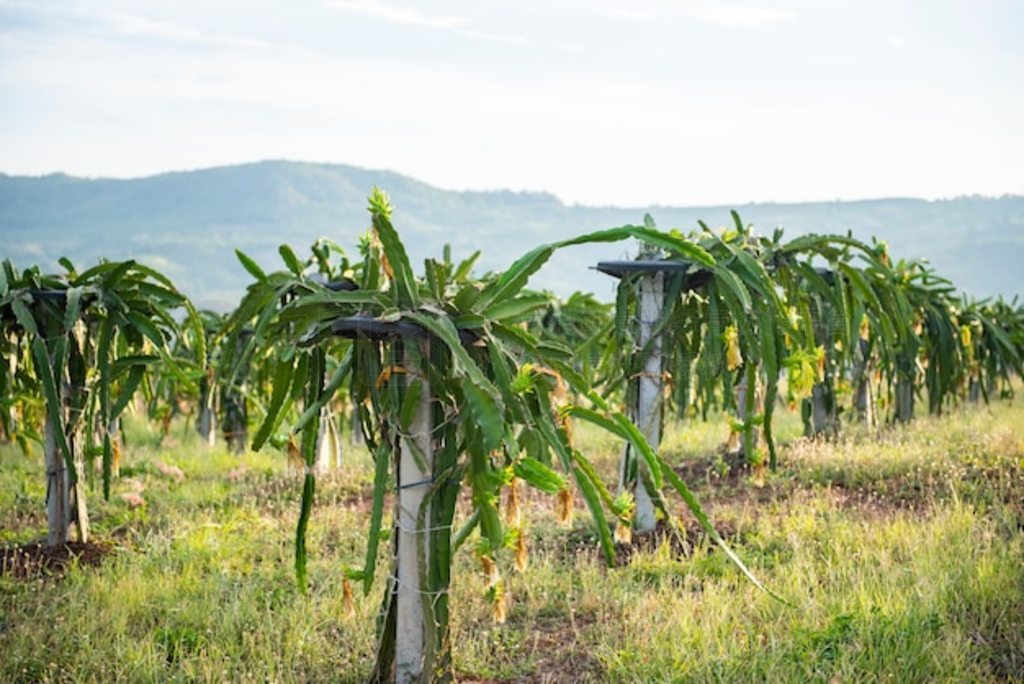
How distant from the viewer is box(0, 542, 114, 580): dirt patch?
5586 mm

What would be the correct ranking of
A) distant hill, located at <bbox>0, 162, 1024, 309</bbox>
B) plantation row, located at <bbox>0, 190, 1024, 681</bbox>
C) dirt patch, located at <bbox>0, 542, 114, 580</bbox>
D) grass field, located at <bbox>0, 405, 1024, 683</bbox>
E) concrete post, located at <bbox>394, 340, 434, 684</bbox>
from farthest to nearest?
distant hill, located at <bbox>0, 162, 1024, 309</bbox>
dirt patch, located at <bbox>0, 542, 114, 580</bbox>
grass field, located at <bbox>0, 405, 1024, 683</bbox>
concrete post, located at <bbox>394, 340, 434, 684</bbox>
plantation row, located at <bbox>0, 190, 1024, 681</bbox>

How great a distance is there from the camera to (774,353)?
15.7 feet

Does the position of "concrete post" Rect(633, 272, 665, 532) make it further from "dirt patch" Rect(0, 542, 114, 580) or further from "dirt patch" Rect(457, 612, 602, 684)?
"dirt patch" Rect(0, 542, 114, 580)

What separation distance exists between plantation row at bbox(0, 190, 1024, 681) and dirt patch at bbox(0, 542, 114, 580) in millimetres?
101

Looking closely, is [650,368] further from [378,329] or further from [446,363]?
[378,329]

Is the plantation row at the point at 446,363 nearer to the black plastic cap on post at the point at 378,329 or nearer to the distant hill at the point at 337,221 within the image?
the black plastic cap on post at the point at 378,329

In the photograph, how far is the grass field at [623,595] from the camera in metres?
4.02

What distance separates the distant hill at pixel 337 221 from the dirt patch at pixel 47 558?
126288 mm

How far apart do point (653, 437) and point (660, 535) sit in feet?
2.08

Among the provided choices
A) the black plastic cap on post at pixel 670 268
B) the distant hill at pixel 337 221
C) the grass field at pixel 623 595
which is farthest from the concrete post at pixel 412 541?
the distant hill at pixel 337 221

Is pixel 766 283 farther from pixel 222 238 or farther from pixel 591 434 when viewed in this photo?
pixel 222 238

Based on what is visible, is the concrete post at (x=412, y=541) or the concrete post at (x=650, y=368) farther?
Answer: the concrete post at (x=650, y=368)

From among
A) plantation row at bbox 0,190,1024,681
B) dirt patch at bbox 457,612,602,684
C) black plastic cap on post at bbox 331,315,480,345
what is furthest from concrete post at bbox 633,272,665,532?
black plastic cap on post at bbox 331,315,480,345

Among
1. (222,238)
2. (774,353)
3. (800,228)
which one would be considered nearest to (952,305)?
(774,353)
